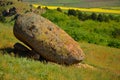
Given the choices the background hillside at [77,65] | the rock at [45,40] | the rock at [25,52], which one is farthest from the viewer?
the rock at [25,52]

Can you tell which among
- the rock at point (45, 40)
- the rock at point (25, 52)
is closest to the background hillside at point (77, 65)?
the rock at point (25, 52)

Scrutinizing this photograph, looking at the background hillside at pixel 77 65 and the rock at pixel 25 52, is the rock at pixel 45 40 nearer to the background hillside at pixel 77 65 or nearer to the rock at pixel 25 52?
the rock at pixel 25 52

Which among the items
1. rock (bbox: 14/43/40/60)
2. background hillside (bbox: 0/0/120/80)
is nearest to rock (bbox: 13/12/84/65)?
rock (bbox: 14/43/40/60)

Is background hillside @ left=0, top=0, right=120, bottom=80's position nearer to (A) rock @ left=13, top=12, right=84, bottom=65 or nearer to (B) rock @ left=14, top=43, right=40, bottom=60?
(B) rock @ left=14, top=43, right=40, bottom=60

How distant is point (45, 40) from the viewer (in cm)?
2164

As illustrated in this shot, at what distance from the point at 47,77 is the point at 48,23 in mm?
8854

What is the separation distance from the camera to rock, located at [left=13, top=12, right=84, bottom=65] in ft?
71.0

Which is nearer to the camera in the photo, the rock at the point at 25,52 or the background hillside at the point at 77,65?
the background hillside at the point at 77,65

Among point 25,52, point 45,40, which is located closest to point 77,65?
point 45,40

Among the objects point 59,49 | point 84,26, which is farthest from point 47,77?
point 84,26

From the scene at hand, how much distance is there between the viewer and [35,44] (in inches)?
855

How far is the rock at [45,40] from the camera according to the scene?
852 inches

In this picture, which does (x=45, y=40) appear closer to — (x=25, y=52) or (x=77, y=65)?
(x=25, y=52)

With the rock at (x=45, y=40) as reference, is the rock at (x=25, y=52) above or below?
below
